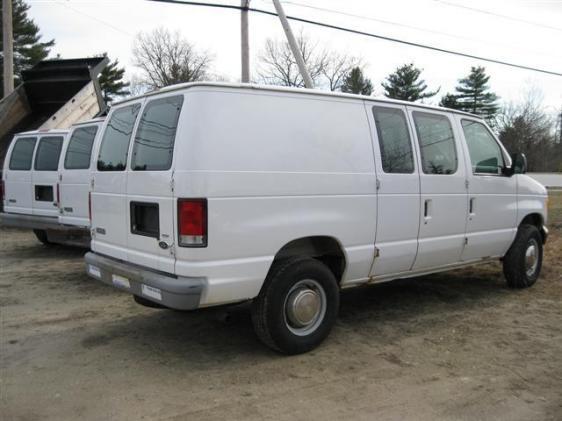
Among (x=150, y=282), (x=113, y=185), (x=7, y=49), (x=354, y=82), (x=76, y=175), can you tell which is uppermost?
(x=354, y=82)

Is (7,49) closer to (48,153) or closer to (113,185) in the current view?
(48,153)

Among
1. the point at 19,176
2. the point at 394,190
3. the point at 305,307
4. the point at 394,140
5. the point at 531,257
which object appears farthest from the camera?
the point at 19,176

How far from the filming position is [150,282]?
4254 millimetres

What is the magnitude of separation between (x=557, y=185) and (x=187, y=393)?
34.0 meters

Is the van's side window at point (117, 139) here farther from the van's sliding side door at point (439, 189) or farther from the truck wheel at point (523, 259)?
the truck wheel at point (523, 259)

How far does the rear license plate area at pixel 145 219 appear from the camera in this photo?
436cm

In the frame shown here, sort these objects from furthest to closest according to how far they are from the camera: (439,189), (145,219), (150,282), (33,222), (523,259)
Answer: (33,222), (523,259), (439,189), (145,219), (150,282)

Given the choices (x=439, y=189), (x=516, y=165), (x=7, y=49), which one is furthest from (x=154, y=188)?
(x=7, y=49)

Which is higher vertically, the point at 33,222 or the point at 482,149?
the point at 482,149

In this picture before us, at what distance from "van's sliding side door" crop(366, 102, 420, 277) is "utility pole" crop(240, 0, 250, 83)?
1254cm

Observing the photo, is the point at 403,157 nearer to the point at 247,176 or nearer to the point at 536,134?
the point at 247,176

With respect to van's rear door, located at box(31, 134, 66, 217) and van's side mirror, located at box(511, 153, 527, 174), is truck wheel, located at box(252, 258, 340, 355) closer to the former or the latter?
van's side mirror, located at box(511, 153, 527, 174)

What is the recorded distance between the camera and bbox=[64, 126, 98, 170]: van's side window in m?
8.69

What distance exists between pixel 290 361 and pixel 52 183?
6.64m
